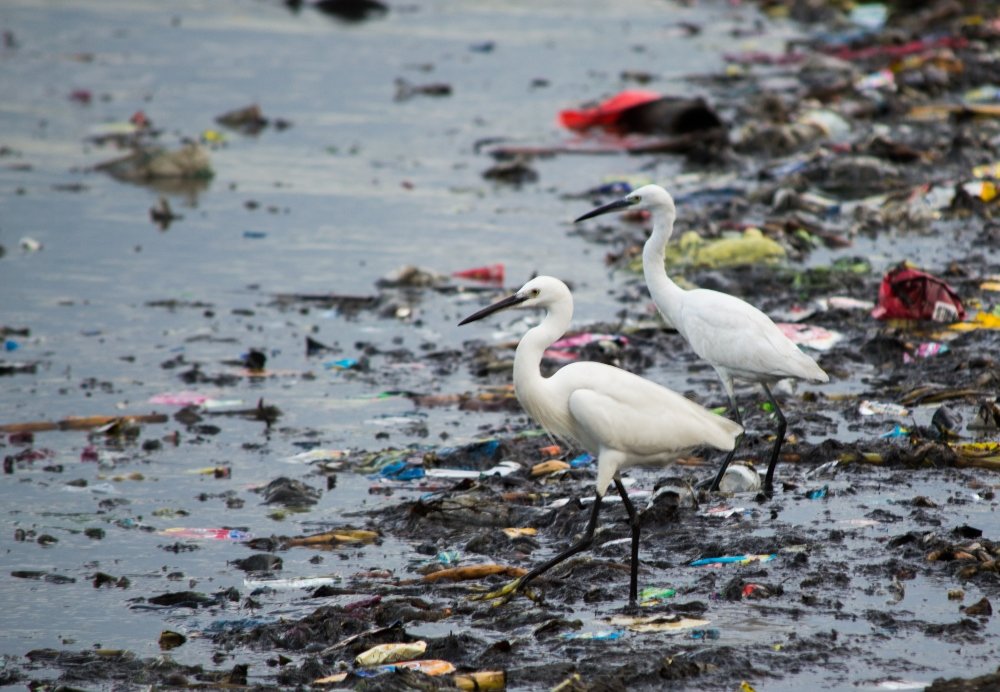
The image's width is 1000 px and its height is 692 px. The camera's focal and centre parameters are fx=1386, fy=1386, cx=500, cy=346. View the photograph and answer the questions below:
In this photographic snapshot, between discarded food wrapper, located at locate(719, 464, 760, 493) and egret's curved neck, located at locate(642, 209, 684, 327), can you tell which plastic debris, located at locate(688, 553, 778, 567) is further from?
egret's curved neck, located at locate(642, 209, 684, 327)

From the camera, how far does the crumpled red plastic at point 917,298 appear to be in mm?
8266

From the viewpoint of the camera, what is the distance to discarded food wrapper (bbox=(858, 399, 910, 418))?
6.96 m

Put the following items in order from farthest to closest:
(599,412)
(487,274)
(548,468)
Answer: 1. (487,274)
2. (548,468)
3. (599,412)

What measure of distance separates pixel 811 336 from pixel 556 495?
2.63 m

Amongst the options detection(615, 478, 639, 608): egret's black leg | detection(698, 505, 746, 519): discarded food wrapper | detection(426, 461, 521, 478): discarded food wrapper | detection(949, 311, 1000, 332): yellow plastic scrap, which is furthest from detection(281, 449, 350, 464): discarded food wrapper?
detection(949, 311, 1000, 332): yellow plastic scrap

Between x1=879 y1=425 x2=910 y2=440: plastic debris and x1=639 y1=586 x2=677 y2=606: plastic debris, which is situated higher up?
x1=879 y1=425 x2=910 y2=440: plastic debris

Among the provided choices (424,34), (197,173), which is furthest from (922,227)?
(424,34)

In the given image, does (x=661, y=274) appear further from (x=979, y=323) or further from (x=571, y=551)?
(x=979, y=323)

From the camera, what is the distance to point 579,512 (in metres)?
5.88

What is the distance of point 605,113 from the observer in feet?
49.3

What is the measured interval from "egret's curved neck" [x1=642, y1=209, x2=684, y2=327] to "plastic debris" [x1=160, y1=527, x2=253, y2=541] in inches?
89.2

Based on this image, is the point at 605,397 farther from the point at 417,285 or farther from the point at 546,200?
the point at 546,200

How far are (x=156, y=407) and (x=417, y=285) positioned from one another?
9.14ft

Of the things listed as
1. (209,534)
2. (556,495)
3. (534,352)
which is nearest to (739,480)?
(556,495)
